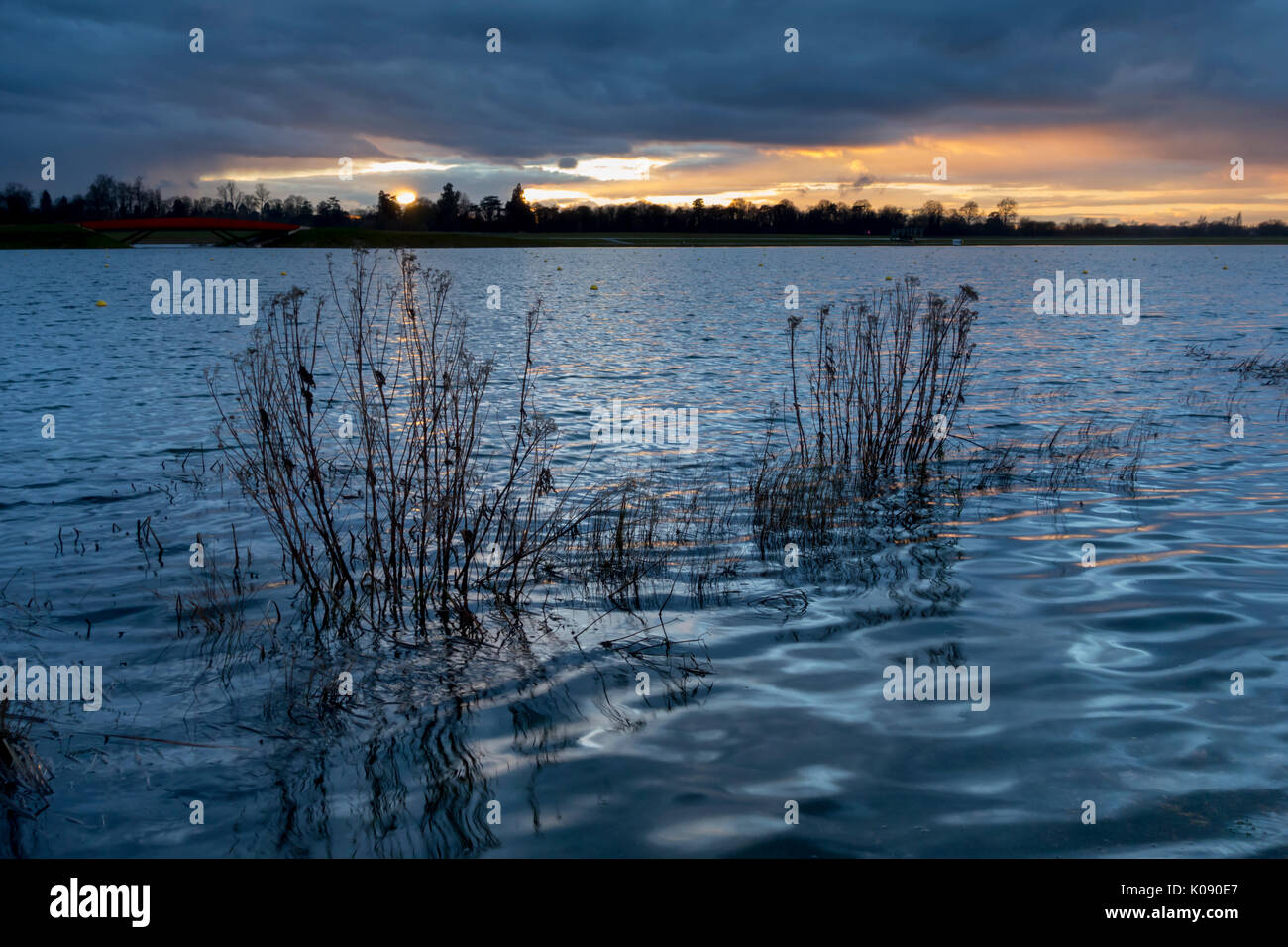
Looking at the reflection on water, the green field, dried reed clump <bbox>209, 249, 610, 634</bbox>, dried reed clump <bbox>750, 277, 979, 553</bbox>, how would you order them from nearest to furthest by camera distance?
the reflection on water
dried reed clump <bbox>209, 249, 610, 634</bbox>
dried reed clump <bbox>750, 277, 979, 553</bbox>
the green field

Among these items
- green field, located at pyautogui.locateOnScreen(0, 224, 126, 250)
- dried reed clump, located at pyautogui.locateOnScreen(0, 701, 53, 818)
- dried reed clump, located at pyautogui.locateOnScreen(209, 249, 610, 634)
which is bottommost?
dried reed clump, located at pyautogui.locateOnScreen(0, 701, 53, 818)

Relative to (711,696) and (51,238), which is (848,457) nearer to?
(711,696)

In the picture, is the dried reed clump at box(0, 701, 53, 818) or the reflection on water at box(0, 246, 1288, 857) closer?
the reflection on water at box(0, 246, 1288, 857)

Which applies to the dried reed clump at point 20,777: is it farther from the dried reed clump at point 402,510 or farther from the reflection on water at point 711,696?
the dried reed clump at point 402,510

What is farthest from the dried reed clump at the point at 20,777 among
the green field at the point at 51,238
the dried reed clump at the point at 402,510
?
the green field at the point at 51,238

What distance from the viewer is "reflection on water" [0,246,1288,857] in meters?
5.00

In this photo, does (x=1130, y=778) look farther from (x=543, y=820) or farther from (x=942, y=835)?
(x=543, y=820)

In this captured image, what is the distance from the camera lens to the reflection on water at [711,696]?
500cm

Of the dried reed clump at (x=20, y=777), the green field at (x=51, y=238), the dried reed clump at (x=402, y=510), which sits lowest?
the dried reed clump at (x=20, y=777)

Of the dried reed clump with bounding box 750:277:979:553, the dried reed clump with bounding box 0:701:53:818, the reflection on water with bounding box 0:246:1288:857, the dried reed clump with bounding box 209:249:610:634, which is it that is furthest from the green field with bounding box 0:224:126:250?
the dried reed clump with bounding box 0:701:53:818

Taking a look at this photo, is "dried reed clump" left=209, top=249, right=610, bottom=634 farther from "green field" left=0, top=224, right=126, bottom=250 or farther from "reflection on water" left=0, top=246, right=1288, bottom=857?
"green field" left=0, top=224, right=126, bottom=250

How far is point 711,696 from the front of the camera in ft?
21.4

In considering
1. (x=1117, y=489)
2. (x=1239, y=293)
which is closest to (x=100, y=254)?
(x=1239, y=293)

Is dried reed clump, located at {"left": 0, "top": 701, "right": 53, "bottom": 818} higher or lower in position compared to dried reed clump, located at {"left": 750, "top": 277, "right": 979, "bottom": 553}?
lower
